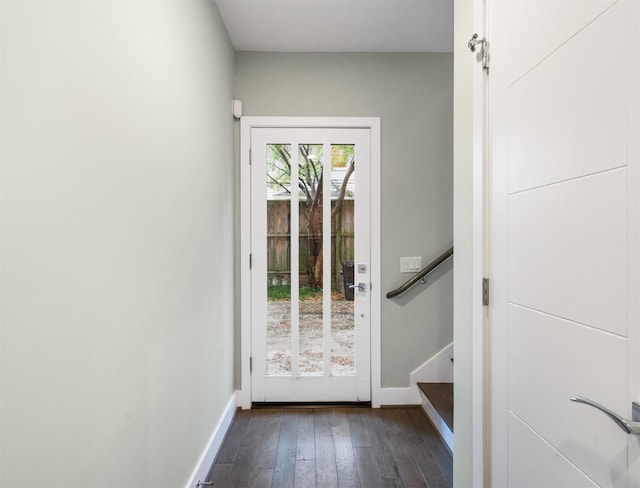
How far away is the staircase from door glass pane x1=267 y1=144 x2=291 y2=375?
1.04m

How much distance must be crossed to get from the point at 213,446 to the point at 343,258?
1477mm

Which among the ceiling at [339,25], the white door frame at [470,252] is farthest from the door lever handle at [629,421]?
the ceiling at [339,25]

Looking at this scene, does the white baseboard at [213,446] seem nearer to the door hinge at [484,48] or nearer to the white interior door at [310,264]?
the white interior door at [310,264]

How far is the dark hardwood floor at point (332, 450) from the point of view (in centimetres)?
173

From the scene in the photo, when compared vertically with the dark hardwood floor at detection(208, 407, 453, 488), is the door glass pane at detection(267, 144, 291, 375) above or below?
above

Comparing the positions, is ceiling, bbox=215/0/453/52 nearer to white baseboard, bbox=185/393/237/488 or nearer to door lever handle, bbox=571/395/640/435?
door lever handle, bbox=571/395/640/435

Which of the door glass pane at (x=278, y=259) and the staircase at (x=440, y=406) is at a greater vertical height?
the door glass pane at (x=278, y=259)

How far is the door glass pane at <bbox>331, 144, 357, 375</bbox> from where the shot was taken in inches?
98.3

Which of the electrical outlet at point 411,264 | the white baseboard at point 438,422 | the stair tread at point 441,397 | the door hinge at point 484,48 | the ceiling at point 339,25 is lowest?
the white baseboard at point 438,422

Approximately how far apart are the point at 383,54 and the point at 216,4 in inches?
48.5

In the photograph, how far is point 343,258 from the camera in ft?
8.25

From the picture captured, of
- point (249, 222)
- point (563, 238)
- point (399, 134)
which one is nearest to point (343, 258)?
point (249, 222)

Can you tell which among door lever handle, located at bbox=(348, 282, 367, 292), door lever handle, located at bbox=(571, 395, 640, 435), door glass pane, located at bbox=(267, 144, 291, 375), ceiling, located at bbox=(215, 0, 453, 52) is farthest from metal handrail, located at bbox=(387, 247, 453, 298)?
door lever handle, located at bbox=(571, 395, 640, 435)

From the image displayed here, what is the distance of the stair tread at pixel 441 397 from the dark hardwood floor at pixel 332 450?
175 millimetres
